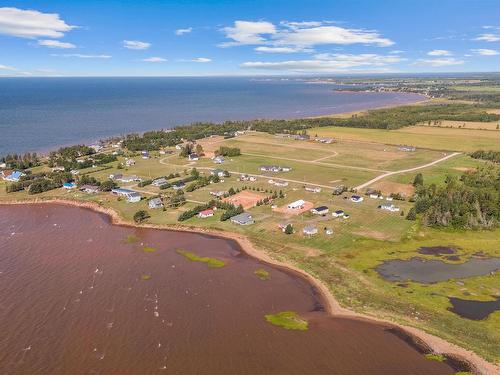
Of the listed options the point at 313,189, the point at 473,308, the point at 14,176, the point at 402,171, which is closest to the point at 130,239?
the point at 313,189

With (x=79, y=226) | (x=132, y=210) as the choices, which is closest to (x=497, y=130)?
(x=132, y=210)

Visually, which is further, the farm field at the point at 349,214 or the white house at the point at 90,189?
the white house at the point at 90,189

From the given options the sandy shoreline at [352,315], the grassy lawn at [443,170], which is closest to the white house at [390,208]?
the grassy lawn at [443,170]

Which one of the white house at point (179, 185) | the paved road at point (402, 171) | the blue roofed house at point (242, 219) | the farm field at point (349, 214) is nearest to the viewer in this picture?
the farm field at point (349, 214)

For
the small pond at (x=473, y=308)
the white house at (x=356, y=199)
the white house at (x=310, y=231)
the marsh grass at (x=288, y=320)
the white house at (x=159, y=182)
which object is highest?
the white house at (x=159, y=182)

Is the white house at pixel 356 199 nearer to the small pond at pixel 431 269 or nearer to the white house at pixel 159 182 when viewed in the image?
the small pond at pixel 431 269

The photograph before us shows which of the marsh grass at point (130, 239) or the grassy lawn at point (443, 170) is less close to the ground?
the grassy lawn at point (443, 170)

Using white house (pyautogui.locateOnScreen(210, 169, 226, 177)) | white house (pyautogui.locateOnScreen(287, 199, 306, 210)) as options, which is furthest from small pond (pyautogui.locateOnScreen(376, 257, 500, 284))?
white house (pyautogui.locateOnScreen(210, 169, 226, 177))

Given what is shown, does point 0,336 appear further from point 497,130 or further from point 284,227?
point 497,130
